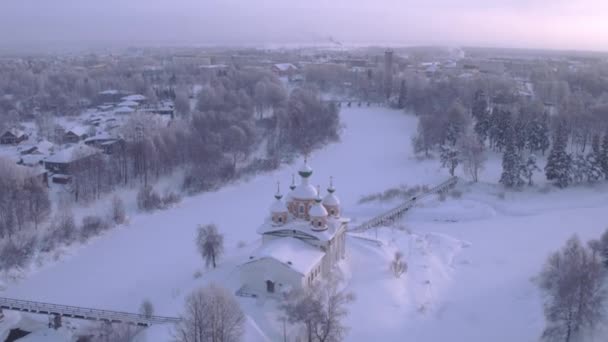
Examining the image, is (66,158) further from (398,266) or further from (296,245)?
(398,266)

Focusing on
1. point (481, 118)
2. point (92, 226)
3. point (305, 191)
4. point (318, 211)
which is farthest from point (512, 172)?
point (92, 226)

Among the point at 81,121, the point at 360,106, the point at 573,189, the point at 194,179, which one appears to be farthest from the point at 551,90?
the point at 81,121

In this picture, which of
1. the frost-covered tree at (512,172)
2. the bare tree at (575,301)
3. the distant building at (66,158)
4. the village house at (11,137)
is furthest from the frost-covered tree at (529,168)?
the village house at (11,137)

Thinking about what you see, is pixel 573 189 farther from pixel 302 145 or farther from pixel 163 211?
pixel 163 211

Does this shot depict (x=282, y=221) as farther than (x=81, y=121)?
No

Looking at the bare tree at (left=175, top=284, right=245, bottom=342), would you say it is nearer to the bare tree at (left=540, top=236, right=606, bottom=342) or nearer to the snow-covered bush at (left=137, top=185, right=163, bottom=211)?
the bare tree at (left=540, top=236, right=606, bottom=342)

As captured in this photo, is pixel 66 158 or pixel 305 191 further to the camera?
pixel 66 158
